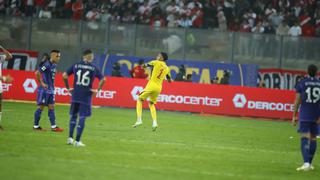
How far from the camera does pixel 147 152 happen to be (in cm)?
1537

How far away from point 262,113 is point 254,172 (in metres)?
17.1

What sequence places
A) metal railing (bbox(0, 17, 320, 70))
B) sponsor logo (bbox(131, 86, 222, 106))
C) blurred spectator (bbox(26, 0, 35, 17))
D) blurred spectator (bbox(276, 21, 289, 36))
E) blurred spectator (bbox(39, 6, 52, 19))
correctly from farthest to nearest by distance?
blurred spectator (bbox(26, 0, 35, 17)), blurred spectator (bbox(39, 6, 52, 19)), blurred spectator (bbox(276, 21, 289, 36)), metal railing (bbox(0, 17, 320, 70)), sponsor logo (bbox(131, 86, 222, 106))

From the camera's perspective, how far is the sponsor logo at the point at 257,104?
99.5 feet

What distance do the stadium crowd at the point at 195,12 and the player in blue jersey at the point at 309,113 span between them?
72.0 ft

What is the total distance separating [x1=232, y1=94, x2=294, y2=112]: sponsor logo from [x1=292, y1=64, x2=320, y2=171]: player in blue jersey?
1588 cm

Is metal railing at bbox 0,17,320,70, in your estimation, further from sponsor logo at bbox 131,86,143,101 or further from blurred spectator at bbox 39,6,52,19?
sponsor logo at bbox 131,86,143,101

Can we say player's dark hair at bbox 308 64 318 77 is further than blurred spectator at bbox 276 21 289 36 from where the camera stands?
No

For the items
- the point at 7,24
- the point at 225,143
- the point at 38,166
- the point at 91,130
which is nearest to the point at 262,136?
the point at 225,143

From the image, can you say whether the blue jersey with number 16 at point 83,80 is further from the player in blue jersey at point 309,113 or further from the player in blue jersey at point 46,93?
the player in blue jersey at point 309,113

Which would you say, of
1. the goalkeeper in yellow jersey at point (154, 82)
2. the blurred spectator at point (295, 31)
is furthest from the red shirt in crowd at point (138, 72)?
the goalkeeper in yellow jersey at point (154, 82)

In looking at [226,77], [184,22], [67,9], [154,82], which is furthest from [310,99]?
[67,9]

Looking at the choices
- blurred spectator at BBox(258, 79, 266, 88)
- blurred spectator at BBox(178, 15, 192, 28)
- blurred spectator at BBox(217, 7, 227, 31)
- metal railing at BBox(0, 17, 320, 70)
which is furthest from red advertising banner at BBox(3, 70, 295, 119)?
blurred spectator at BBox(217, 7, 227, 31)

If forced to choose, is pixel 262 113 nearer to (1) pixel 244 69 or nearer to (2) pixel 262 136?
(1) pixel 244 69

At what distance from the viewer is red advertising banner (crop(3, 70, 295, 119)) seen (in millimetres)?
30328
